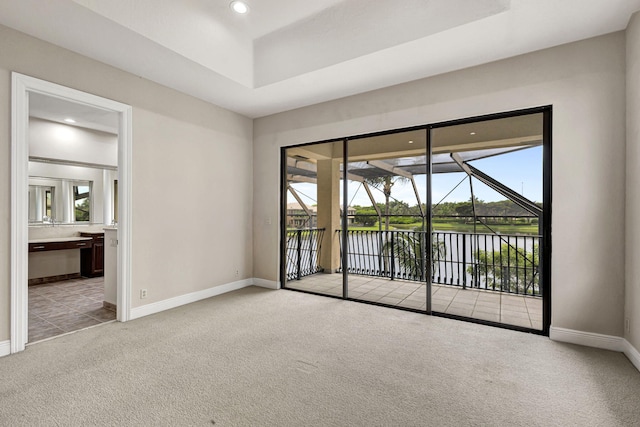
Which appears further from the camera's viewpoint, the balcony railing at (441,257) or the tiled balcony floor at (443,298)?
the balcony railing at (441,257)

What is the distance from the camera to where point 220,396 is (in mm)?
1985

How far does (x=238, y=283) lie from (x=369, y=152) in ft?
9.11

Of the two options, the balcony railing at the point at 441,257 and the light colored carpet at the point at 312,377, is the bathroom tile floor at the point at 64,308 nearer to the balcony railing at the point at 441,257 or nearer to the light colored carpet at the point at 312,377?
the light colored carpet at the point at 312,377

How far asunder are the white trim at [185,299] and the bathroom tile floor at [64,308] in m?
0.33

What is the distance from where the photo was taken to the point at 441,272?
4934mm

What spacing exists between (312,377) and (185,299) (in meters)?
2.43

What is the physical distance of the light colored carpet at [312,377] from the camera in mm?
1800

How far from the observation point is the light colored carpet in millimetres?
1800

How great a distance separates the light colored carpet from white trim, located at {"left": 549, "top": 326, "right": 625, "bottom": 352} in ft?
0.31

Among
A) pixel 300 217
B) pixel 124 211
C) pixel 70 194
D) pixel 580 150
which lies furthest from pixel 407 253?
pixel 70 194

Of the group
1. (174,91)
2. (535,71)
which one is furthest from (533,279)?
(174,91)

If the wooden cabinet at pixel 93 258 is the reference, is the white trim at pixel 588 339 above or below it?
below

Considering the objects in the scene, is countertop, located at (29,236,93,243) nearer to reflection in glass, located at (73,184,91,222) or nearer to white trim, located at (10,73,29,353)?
reflection in glass, located at (73,184,91,222)

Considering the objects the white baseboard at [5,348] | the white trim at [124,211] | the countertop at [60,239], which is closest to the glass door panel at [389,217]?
the white trim at [124,211]
